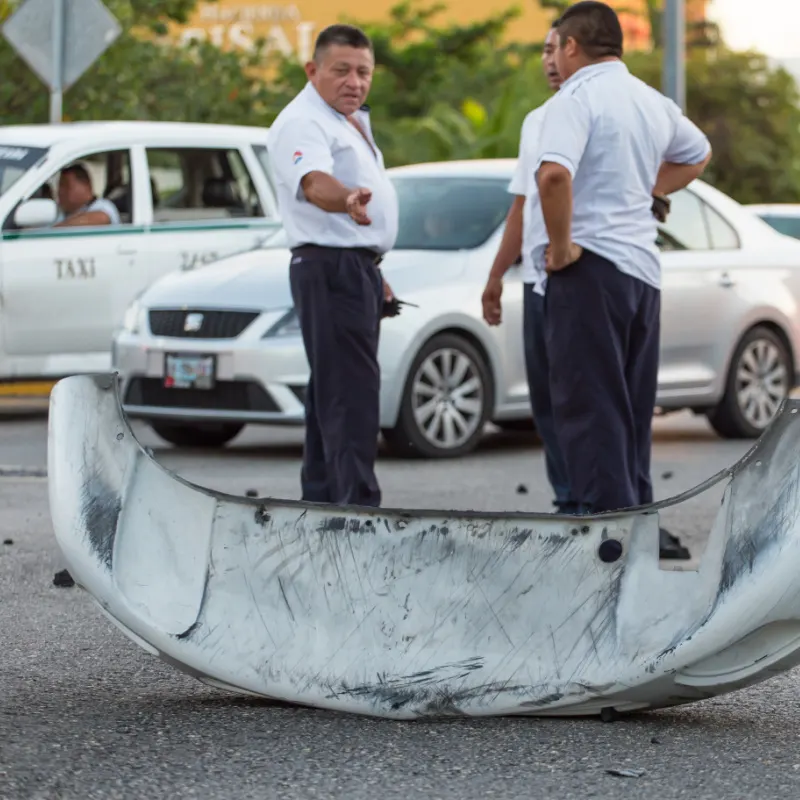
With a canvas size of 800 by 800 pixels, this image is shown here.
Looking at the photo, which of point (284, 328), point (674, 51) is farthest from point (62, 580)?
point (674, 51)

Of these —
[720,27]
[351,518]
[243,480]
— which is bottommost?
[243,480]

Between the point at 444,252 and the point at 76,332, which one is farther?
the point at 76,332

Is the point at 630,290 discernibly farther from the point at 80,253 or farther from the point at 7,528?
the point at 80,253

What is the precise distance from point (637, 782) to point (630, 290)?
8.95ft

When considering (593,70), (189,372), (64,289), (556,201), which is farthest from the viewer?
(64,289)

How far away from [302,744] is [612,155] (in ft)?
9.08

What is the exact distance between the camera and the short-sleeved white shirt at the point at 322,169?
6.90 meters

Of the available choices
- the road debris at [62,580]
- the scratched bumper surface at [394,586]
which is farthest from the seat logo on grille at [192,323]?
the scratched bumper surface at [394,586]

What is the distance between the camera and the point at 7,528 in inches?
321

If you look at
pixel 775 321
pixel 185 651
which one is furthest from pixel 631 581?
pixel 775 321

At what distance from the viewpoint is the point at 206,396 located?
10.9 meters

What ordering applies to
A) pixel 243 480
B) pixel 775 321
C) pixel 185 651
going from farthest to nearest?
pixel 775 321
pixel 243 480
pixel 185 651

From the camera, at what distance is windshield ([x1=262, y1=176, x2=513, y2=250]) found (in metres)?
11.2

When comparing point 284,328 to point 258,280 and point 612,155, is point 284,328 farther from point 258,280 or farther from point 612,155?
point 612,155
